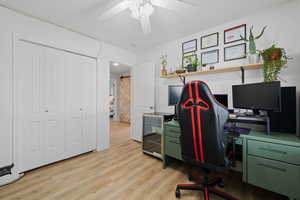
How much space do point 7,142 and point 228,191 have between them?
3132 millimetres

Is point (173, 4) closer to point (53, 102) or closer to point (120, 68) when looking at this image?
point (53, 102)

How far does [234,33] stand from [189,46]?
80cm

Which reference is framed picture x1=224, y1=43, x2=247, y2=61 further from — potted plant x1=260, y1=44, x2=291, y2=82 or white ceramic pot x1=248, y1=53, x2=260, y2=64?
potted plant x1=260, y1=44, x2=291, y2=82

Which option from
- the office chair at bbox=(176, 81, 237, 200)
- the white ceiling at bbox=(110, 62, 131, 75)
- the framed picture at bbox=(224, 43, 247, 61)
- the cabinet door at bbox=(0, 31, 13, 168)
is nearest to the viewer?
the office chair at bbox=(176, 81, 237, 200)

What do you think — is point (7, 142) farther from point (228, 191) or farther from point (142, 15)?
point (228, 191)

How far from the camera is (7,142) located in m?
1.81

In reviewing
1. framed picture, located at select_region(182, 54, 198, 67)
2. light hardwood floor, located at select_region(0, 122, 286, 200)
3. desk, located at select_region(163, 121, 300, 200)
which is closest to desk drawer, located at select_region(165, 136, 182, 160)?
light hardwood floor, located at select_region(0, 122, 286, 200)

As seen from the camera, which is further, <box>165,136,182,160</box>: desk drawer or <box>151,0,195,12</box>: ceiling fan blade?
<box>165,136,182,160</box>: desk drawer

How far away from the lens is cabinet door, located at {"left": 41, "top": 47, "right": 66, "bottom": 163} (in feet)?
7.09

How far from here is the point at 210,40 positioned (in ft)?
7.80

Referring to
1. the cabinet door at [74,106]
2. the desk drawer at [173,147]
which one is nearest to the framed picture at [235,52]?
the desk drawer at [173,147]

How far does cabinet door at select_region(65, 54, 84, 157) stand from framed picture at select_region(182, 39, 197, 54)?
7.31ft

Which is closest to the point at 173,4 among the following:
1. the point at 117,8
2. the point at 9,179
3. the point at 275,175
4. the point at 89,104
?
the point at 117,8

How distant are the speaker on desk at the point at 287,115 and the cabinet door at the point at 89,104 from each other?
309cm
